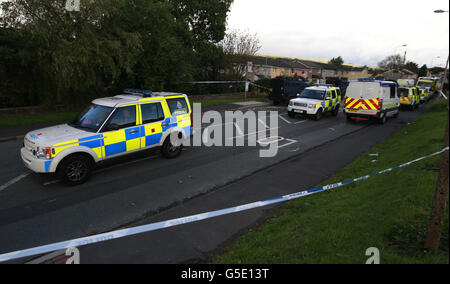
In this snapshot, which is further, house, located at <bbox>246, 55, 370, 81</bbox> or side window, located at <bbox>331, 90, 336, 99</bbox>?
house, located at <bbox>246, 55, 370, 81</bbox>

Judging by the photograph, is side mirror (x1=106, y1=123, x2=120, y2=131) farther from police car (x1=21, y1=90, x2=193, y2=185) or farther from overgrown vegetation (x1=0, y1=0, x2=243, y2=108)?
overgrown vegetation (x1=0, y1=0, x2=243, y2=108)

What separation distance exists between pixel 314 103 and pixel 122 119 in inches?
490

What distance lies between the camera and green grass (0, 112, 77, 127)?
1291 centimetres

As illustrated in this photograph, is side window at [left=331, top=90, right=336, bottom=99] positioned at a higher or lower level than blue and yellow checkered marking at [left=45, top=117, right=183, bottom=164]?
higher

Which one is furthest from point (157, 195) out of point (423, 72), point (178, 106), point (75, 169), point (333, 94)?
point (423, 72)

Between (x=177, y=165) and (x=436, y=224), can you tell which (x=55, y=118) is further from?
(x=436, y=224)

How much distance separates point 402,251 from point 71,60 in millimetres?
13874

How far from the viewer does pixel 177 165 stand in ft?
28.9

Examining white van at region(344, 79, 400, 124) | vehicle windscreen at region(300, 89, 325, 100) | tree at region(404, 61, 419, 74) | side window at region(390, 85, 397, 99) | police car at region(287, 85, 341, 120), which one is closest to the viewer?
white van at region(344, 79, 400, 124)

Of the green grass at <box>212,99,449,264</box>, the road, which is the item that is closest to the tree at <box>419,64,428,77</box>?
the road

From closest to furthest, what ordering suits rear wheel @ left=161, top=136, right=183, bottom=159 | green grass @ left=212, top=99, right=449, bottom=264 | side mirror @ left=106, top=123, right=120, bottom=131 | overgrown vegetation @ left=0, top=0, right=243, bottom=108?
green grass @ left=212, top=99, right=449, bottom=264, side mirror @ left=106, top=123, right=120, bottom=131, rear wheel @ left=161, top=136, right=183, bottom=159, overgrown vegetation @ left=0, top=0, right=243, bottom=108

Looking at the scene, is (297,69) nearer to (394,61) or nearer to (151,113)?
(394,61)
